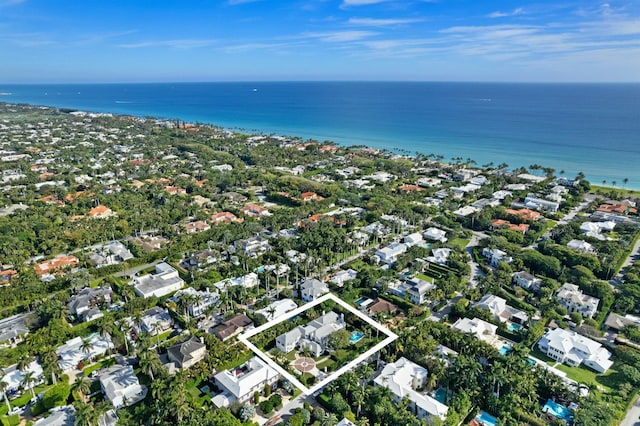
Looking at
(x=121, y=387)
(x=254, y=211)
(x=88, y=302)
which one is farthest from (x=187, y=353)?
(x=254, y=211)

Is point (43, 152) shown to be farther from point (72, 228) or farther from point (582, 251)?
point (582, 251)

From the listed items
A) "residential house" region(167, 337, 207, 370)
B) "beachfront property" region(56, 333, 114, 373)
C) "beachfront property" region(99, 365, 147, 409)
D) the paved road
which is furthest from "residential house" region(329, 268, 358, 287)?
the paved road

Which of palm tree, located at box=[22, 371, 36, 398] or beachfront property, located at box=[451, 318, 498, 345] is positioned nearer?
palm tree, located at box=[22, 371, 36, 398]

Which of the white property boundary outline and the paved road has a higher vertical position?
the white property boundary outline

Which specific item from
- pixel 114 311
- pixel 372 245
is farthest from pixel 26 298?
pixel 372 245

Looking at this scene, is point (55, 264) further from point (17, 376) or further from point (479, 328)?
point (479, 328)

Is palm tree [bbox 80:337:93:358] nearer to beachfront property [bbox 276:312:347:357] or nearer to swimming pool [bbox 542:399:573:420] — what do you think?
beachfront property [bbox 276:312:347:357]
